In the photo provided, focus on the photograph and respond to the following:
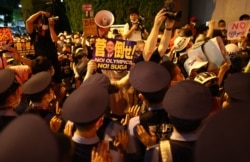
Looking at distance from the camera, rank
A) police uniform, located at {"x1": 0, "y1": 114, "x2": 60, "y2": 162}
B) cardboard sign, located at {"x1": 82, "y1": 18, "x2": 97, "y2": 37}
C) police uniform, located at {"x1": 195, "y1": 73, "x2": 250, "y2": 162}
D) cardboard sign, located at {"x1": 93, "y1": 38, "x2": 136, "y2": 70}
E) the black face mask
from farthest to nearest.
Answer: cardboard sign, located at {"x1": 82, "y1": 18, "x2": 97, "y2": 37} < cardboard sign, located at {"x1": 93, "y1": 38, "x2": 136, "y2": 70} < the black face mask < police uniform, located at {"x1": 0, "y1": 114, "x2": 60, "y2": 162} < police uniform, located at {"x1": 195, "y1": 73, "x2": 250, "y2": 162}

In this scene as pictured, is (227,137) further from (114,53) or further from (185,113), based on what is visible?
(114,53)

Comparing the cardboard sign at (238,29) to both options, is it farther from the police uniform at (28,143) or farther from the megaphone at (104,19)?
the police uniform at (28,143)

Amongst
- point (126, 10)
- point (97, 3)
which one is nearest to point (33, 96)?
point (126, 10)

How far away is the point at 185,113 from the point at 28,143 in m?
1.29

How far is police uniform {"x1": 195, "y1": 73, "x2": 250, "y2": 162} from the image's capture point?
1363 mm

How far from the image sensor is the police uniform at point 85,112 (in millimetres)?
2688

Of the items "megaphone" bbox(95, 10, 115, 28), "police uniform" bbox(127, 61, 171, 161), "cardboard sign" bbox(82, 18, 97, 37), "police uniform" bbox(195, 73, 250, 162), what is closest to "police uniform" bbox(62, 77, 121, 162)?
"police uniform" bbox(127, 61, 171, 161)

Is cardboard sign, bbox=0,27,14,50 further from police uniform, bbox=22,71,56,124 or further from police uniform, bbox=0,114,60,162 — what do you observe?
police uniform, bbox=0,114,60,162

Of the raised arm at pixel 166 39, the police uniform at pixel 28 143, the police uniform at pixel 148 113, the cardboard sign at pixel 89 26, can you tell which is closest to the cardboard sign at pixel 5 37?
the cardboard sign at pixel 89 26

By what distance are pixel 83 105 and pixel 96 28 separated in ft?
15.5

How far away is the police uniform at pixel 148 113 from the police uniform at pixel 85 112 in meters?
0.42

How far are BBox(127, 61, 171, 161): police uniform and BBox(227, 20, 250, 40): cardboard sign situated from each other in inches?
151

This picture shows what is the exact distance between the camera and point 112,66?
504 cm

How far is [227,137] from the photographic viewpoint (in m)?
1.40
